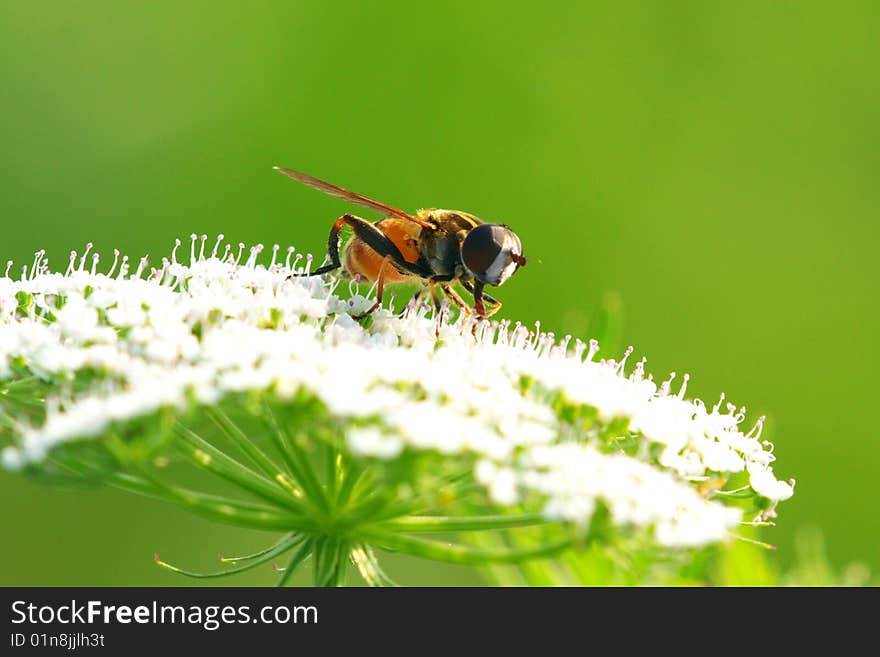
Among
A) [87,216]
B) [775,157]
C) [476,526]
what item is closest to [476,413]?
[476,526]

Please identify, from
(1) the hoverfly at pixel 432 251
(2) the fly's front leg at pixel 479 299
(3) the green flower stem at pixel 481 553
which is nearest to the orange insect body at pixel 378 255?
(1) the hoverfly at pixel 432 251

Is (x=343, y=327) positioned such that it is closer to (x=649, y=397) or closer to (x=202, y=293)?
(x=202, y=293)

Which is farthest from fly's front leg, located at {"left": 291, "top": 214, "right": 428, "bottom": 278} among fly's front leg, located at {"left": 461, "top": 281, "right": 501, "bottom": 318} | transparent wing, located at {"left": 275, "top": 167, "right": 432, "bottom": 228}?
fly's front leg, located at {"left": 461, "top": 281, "right": 501, "bottom": 318}

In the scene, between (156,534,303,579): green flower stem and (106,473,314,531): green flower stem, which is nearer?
(106,473,314,531): green flower stem

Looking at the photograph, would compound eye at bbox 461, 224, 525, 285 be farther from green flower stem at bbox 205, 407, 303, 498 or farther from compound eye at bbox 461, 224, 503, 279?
green flower stem at bbox 205, 407, 303, 498

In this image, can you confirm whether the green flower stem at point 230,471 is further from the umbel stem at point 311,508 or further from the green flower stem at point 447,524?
the green flower stem at point 447,524

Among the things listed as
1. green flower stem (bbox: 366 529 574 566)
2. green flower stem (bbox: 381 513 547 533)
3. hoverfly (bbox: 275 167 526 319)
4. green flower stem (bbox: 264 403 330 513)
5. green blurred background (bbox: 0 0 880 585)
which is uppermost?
green blurred background (bbox: 0 0 880 585)

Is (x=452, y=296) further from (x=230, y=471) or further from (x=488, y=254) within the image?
(x=230, y=471)
